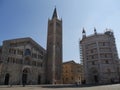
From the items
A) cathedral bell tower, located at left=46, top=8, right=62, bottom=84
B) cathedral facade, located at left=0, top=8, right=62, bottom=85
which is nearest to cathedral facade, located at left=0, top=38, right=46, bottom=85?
cathedral facade, located at left=0, top=8, right=62, bottom=85

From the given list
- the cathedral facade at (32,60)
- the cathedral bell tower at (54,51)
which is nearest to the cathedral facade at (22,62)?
the cathedral facade at (32,60)

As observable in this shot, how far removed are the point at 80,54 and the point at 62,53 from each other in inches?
304

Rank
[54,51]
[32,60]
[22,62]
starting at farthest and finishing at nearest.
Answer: [54,51], [32,60], [22,62]

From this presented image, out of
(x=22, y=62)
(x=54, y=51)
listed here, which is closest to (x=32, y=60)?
(x=22, y=62)

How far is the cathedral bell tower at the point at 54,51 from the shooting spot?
4992 cm

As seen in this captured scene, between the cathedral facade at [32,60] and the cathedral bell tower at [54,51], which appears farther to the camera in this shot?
the cathedral bell tower at [54,51]

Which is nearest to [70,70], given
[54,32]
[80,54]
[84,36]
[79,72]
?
[79,72]

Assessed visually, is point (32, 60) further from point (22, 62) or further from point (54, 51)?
point (54, 51)

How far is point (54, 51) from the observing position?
5200 centimetres

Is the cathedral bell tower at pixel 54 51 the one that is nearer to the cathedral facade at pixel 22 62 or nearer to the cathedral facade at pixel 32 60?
the cathedral facade at pixel 32 60

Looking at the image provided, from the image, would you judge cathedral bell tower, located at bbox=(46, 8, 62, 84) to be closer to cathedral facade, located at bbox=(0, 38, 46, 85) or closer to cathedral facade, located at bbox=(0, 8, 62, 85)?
cathedral facade, located at bbox=(0, 8, 62, 85)

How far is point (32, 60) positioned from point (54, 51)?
869 cm

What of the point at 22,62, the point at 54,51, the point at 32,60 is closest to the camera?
the point at 22,62

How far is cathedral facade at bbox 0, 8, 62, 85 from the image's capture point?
42.0 m
